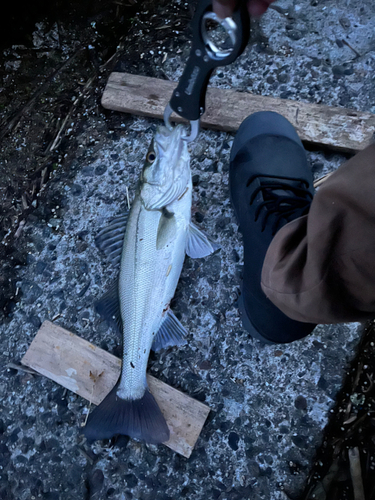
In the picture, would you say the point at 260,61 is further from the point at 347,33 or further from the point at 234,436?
the point at 234,436

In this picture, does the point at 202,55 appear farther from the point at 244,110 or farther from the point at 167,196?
the point at 244,110

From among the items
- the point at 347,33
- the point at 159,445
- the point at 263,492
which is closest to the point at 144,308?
the point at 159,445

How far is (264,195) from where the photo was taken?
7.47 feet

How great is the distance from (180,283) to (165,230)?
1.63 feet

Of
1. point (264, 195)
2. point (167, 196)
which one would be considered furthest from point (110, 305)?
point (264, 195)

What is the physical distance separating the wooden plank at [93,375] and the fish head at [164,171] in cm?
111

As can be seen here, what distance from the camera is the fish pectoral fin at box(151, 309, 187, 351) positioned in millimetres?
2354

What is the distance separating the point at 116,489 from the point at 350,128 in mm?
2903

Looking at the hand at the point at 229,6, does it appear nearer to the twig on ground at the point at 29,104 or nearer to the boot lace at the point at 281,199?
the boot lace at the point at 281,199

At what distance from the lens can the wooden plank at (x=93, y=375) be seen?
2.27m

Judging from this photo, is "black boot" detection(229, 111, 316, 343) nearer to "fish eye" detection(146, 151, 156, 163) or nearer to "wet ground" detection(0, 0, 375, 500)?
"wet ground" detection(0, 0, 375, 500)

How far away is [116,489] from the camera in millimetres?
2361

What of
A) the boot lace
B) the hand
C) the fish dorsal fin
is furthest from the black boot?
the hand

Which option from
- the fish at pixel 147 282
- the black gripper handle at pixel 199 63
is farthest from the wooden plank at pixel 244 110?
the black gripper handle at pixel 199 63
